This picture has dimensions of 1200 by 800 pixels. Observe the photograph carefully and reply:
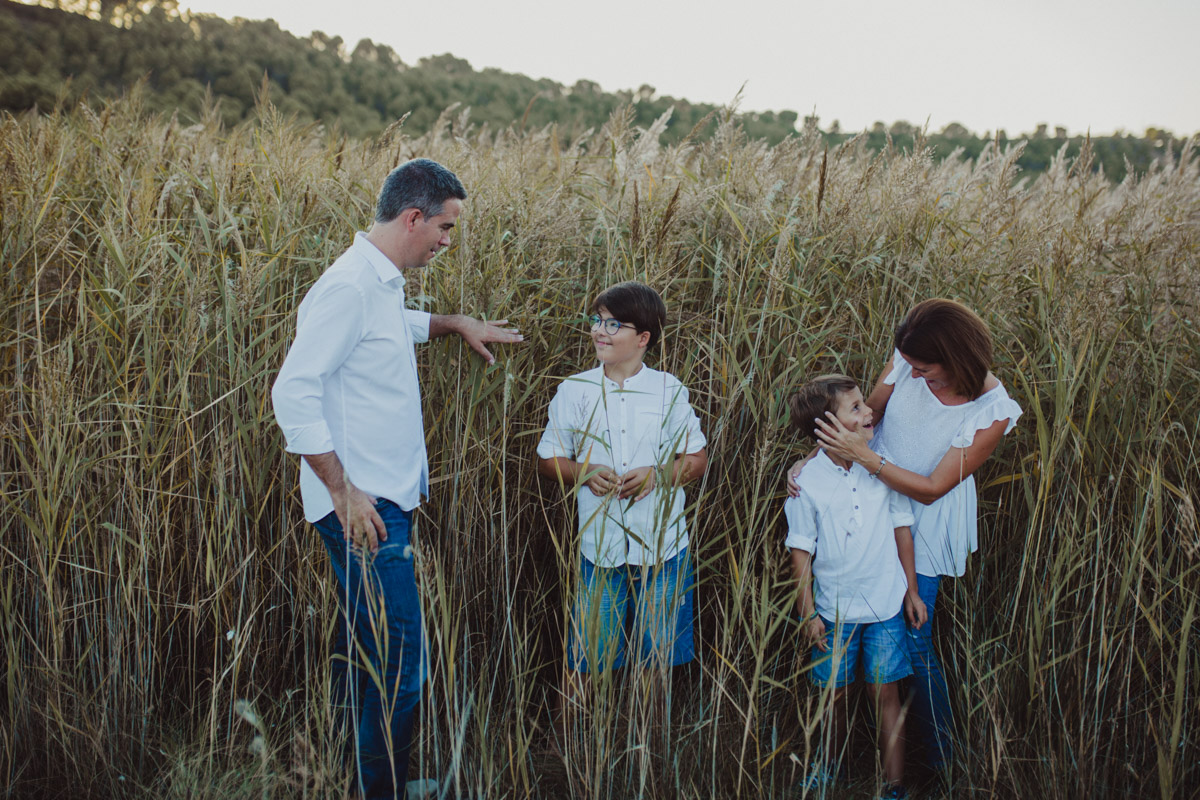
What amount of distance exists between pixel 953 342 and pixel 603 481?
115cm

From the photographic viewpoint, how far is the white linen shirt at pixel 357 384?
1668 millimetres

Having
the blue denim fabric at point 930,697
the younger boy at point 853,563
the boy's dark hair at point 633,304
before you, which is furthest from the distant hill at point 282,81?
the blue denim fabric at point 930,697

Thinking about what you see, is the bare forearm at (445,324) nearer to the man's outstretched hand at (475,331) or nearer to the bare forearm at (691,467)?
the man's outstretched hand at (475,331)

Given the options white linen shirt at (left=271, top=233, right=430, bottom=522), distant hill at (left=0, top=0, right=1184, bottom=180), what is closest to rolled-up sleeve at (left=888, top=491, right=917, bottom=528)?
white linen shirt at (left=271, top=233, right=430, bottom=522)

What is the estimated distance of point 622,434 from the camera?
84.7 inches

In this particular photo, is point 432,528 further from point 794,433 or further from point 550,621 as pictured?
point 794,433

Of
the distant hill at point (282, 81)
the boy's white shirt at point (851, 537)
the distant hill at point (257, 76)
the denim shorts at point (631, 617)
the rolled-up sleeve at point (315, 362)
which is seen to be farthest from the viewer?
the distant hill at point (257, 76)

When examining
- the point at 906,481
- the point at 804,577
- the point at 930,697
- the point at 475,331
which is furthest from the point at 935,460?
the point at 475,331

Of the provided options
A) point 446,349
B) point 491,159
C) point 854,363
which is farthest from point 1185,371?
point 491,159

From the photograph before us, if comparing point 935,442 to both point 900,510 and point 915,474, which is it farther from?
point 900,510

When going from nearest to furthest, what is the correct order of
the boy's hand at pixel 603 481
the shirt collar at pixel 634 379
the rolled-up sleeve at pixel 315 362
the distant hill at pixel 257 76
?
the rolled-up sleeve at pixel 315 362
the boy's hand at pixel 603 481
the shirt collar at pixel 634 379
the distant hill at pixel 257 76

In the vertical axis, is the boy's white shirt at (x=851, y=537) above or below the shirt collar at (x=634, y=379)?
below

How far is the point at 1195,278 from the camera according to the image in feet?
9.01

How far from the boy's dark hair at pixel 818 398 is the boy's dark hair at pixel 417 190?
1.27 m
